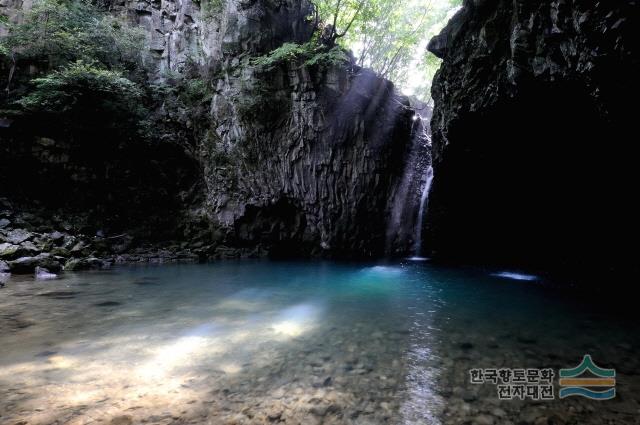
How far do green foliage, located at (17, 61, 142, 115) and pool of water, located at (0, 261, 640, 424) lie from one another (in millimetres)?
7886

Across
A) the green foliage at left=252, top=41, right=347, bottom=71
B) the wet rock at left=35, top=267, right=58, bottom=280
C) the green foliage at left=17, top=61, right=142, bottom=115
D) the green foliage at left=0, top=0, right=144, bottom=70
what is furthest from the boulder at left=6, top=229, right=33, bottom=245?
the green foliage at left=252, top=41, right=347, bottom=71

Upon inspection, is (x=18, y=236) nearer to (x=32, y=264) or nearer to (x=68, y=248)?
(x=68, y=248)

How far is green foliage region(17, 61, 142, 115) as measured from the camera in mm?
11633

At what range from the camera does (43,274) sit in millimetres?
8352

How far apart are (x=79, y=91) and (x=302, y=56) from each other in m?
8.90

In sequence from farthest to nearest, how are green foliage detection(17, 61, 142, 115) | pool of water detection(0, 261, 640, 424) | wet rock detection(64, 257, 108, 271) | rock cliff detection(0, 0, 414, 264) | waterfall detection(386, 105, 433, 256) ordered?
waterfall detection(386, 105, 433, 256)
rock cliff detection(0, 0, 414, 264)
green foliage detection(17, 61, 142, 115)
wet rock detection(64, 257, 108, 271)
pool of water detection(0, 261, 640, 424)

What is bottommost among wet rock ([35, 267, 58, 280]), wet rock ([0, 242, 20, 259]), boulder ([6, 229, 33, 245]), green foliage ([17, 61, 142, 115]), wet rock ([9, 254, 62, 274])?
wet rock ([35, 267, 58, 280])

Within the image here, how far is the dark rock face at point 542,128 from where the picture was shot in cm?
512

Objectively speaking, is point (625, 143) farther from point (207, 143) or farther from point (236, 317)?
point (207, 143)

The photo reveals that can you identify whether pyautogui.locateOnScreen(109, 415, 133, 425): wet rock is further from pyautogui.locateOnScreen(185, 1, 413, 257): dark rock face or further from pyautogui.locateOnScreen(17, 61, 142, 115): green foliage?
pyautogui.locateOnScreen(17, 61, 142, 115): green foliage

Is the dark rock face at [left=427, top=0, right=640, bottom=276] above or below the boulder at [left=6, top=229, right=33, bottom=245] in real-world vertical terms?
above

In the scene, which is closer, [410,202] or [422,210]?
[422,210]

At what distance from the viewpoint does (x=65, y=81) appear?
11.7 metres

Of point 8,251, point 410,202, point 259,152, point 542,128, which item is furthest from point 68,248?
point 542,128
